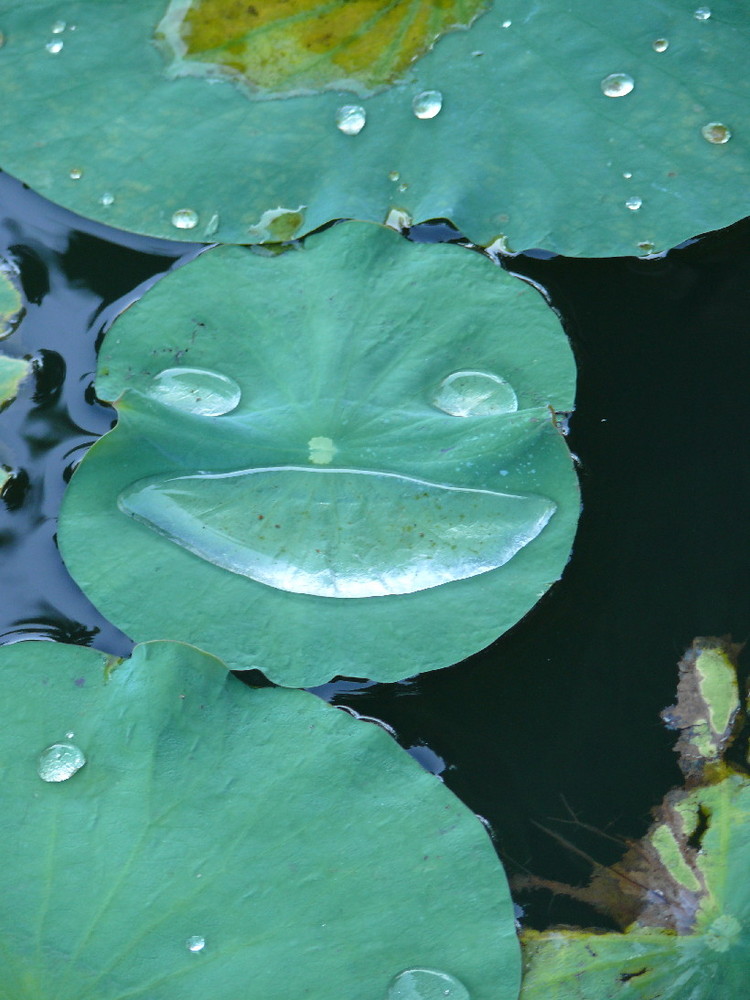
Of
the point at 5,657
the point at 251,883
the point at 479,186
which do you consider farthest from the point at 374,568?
the point at 479,186

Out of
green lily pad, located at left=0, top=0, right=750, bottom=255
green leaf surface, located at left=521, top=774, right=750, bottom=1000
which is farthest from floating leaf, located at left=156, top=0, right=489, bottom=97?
green leaf surface, located at left=521, top=774, right=750, bottom=1000

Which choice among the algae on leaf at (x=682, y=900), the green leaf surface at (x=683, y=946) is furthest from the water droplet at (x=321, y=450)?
the green leaf surface at (x=683, y=946)

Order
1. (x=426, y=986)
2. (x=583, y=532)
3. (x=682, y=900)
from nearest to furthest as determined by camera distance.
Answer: (x=426, y=986) → (x=682, y=900) → (x=583, y=532)

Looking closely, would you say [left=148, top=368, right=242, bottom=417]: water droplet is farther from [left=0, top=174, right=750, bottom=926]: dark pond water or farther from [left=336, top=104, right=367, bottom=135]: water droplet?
[left=336, top=104, right=367, bottom=135]: water droplet

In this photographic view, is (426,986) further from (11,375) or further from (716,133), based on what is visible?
(716,133)

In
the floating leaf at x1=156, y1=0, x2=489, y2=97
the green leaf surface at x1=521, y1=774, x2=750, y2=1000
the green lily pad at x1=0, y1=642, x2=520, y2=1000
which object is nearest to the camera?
the green lily pad at x1=0, y1=642, x2=520, y2=1000

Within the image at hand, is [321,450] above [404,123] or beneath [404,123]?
beneath

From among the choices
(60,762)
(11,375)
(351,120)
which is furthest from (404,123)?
(60,762)
